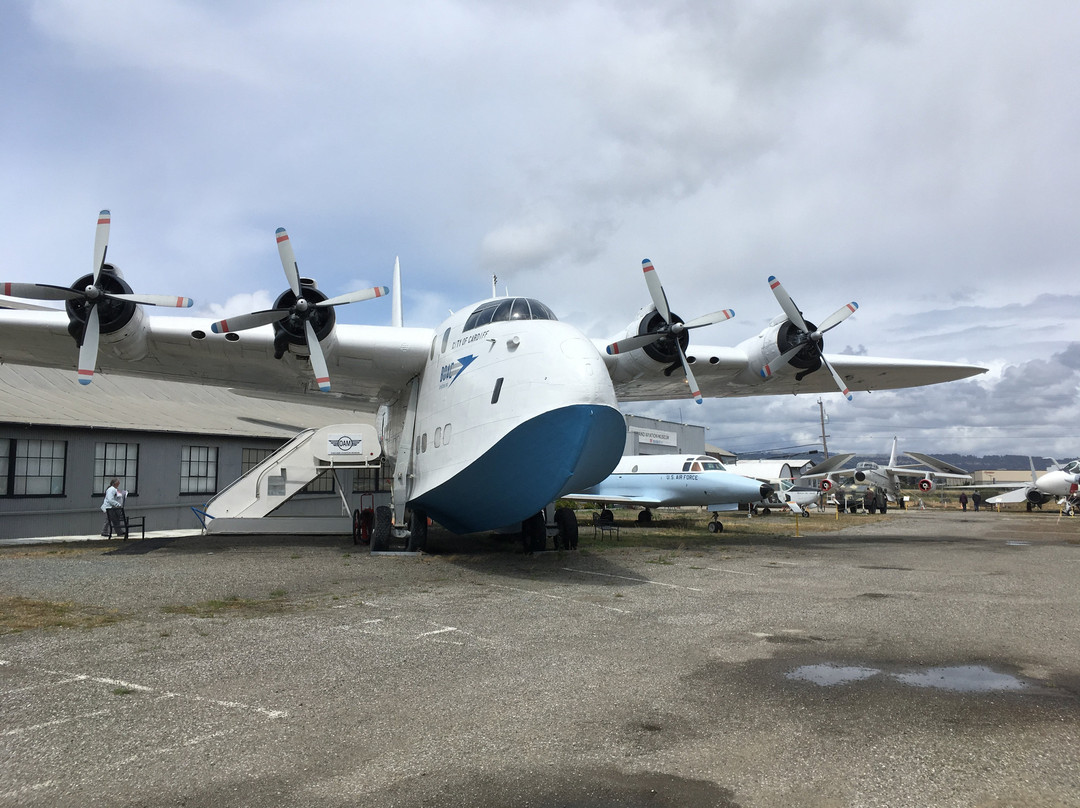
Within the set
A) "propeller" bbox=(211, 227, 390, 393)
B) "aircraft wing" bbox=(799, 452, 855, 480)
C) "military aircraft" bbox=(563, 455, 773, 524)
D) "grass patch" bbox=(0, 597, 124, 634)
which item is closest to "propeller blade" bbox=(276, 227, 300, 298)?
"propeller" bbox=(211, 227, 390, 393)

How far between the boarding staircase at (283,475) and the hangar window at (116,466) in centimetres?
437

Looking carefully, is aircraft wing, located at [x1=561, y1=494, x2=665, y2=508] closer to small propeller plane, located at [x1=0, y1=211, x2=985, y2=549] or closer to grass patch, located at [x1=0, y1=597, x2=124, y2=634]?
small propeller plane, located at [x1=0, y1=211, x2=985, y2=549]

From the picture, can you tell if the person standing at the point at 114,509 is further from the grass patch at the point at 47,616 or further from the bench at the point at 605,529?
the bench at the point at 605,529

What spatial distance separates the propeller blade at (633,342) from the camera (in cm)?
1412

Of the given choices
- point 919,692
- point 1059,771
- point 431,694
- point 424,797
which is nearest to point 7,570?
point 431,694

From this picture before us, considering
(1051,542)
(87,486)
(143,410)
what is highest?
(143,410)

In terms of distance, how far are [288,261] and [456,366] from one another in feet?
12.1

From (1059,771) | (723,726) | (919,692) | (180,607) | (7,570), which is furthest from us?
(7,570)

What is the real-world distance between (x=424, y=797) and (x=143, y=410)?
867 inches

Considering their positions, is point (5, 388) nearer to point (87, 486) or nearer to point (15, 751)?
point (87, 486)

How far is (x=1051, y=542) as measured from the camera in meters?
16.9

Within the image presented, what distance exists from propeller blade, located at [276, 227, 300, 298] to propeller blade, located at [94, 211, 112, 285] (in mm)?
2882

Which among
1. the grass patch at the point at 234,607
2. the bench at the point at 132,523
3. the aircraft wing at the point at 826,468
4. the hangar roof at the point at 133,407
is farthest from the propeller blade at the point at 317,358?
the aircraft wing at the point at 826,468

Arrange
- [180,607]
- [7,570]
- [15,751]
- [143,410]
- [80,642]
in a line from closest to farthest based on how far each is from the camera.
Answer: [15,751], [80,642], [180,607], [7,570], [143,410]
